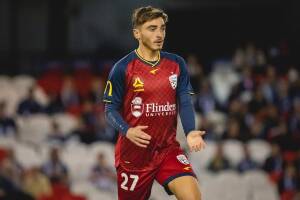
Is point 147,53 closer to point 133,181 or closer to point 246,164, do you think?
point 133,181

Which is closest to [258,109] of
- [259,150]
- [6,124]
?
[259,150]

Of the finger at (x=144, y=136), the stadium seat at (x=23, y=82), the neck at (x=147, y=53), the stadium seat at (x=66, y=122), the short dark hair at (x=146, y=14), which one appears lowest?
the stadium seat at (x=66, y=122)

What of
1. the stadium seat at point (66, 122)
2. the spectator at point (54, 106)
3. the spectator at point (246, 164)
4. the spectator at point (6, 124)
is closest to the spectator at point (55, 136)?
the stadium seat at point (66, 122)

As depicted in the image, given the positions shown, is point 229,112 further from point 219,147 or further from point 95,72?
point 95,72

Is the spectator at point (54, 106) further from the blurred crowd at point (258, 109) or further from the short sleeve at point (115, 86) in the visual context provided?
the short sleeve at point (115, 86)

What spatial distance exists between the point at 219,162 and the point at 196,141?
25.4ft

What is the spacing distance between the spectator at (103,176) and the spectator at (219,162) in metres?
1.86

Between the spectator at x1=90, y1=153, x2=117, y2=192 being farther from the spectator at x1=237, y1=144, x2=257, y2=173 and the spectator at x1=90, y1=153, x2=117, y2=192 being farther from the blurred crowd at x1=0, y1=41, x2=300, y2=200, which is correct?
the spectator at x1=237, y1=144, x2=257, y2=173

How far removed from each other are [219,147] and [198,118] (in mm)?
1672

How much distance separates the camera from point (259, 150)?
13.6 metres

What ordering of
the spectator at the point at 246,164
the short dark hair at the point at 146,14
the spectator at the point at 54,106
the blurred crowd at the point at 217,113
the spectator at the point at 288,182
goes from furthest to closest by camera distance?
the spectator at the point at 54,106, the spectator at the point at 246,164, the blurred crowd at the point at 217,113, the spectator at the point at 288,182, the short dark hair at the point at 146,14

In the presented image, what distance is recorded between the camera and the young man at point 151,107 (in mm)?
Answer: 5664

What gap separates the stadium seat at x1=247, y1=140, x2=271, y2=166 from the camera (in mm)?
13480

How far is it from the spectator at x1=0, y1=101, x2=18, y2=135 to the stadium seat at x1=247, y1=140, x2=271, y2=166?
16.1 ft
